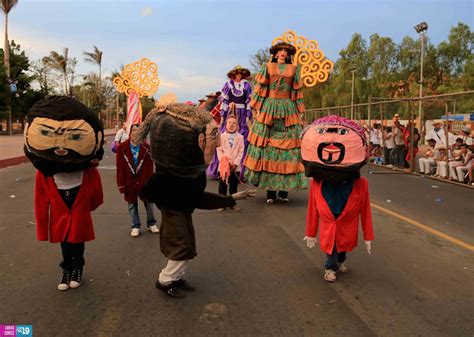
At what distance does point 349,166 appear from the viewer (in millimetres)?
3857

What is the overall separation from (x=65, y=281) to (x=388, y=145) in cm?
1271

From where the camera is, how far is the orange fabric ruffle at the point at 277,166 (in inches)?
285

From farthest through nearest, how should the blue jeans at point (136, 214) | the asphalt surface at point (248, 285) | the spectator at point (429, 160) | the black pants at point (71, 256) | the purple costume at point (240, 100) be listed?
1. the spectator at point (429, 160)
2. the purple costume at point (240, 100)
3. the blue jeans at point (136, 214)
4. the black pants at point (71, 256)
5. the asphalt surface at point (248, 285)

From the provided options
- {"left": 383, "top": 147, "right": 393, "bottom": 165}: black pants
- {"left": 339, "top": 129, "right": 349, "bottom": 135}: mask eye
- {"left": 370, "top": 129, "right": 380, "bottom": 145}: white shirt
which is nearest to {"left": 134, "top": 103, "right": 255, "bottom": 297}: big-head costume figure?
{"left": 339, "top": 129, "right": 349, "bottom": 135}: mask eye

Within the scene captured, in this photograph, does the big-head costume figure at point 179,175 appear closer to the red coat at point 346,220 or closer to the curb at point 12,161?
the red coat at point 346,220

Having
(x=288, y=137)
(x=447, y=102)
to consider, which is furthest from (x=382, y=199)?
(x=447, y=102)

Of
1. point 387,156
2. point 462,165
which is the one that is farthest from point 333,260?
point 387,156

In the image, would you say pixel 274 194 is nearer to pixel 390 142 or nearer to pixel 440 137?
pixel 440 137

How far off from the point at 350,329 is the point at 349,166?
1392mm

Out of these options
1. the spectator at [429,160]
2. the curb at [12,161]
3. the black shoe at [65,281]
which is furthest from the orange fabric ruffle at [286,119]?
the curb at [12,161]

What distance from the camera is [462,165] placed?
416 inches

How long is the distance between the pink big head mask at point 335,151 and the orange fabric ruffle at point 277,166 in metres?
3.19

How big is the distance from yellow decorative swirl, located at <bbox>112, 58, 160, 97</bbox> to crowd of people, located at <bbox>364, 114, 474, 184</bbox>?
7.71 meters

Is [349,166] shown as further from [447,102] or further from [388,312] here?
[447,102]
